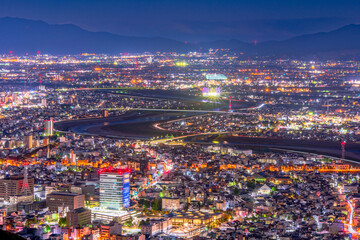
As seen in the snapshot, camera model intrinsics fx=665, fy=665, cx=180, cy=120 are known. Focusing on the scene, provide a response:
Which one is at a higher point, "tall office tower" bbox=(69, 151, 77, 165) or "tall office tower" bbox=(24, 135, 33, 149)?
"tall office tower" bbox=(24, 135, 33, 149)

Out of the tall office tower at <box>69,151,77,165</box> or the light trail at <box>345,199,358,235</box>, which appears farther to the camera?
the tall office tower at <box>69,151,77,165</box>

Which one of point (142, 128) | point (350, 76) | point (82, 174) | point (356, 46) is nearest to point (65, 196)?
point (82, 174)

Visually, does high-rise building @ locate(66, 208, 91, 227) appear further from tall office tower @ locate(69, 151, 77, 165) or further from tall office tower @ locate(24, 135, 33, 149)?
tall office tower @ locate(24, 135, 33, 149)

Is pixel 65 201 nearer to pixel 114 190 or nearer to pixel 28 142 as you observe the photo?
pixel 114 190

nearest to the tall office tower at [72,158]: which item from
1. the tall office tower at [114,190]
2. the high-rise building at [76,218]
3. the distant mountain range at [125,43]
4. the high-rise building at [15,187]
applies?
the high-rise building at [15,187]

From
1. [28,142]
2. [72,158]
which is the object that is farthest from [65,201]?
[28,142]

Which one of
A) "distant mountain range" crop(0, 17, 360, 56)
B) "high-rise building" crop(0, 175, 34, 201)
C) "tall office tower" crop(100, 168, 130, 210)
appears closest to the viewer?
"tall office tower" crop(100, 168, 130, 210)

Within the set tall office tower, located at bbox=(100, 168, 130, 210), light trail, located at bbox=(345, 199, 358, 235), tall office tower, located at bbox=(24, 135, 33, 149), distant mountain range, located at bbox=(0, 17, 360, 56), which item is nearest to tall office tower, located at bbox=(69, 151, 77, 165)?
tall office tower, located at bbox=(24, 135, 33, 149)
